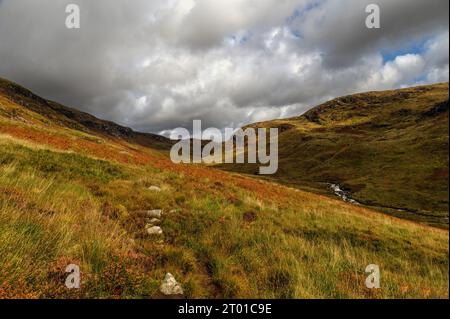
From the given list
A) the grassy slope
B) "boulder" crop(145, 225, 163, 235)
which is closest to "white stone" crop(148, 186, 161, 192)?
the grassy slope

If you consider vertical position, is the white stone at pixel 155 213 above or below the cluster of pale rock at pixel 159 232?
above

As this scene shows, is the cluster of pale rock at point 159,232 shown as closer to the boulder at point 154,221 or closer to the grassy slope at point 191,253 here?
the boulder at point 154,221

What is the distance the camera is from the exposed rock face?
5.17 m

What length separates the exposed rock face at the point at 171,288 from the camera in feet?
17.0

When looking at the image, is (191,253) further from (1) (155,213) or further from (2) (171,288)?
(1) (155,213)

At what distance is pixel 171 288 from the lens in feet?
17.2

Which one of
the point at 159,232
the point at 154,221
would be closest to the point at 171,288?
the point at 159,232

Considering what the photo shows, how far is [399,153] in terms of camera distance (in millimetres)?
6844

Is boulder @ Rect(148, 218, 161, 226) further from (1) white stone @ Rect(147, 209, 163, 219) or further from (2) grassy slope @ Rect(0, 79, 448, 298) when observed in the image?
(1) white stone @ Rect(147, 209, 163, 219)

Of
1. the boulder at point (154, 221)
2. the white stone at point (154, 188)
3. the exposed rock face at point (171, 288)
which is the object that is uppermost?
the white stone at point (154, 188)

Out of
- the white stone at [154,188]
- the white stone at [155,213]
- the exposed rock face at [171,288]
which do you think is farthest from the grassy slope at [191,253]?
the white stone at [154,188]

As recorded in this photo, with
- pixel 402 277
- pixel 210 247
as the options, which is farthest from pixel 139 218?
pixel 402 277

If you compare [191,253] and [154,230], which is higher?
[154,230]
